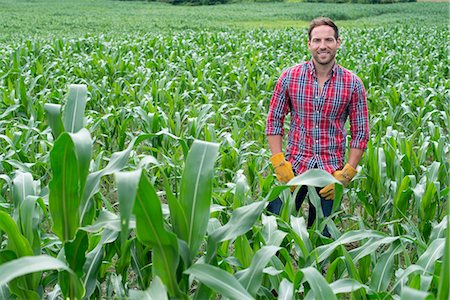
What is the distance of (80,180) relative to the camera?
5.81 feet

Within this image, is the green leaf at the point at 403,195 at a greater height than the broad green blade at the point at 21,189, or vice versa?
the broad green blade at the point at 21,189

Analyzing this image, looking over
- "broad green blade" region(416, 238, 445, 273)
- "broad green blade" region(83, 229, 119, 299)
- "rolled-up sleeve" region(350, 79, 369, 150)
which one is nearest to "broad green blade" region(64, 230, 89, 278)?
"broad green blade" region(83, 229, 119, 299)

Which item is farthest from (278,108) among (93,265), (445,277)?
(445,277)

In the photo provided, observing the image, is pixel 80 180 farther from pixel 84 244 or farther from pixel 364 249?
pixel 364 249

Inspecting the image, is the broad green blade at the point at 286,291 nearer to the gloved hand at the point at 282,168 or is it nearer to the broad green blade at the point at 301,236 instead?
the broad green blade at the point at 301,236

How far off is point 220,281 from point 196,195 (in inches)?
10.7

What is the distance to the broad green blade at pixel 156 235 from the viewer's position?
5.12 ft

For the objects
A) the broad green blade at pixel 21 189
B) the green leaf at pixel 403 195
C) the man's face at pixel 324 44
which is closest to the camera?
the broad green blade at pixel 21 189

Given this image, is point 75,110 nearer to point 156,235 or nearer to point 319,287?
point 156,235

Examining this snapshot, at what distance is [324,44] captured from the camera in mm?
2807

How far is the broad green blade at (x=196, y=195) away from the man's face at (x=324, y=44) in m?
1.28

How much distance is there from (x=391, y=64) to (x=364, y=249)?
24.5ft

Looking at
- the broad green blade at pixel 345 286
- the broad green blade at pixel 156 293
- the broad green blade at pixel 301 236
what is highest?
the broad green blade at pixel 156 293

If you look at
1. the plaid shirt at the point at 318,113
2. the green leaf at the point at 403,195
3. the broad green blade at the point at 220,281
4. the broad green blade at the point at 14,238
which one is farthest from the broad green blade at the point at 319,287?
the green leaf at the point at 403,195
